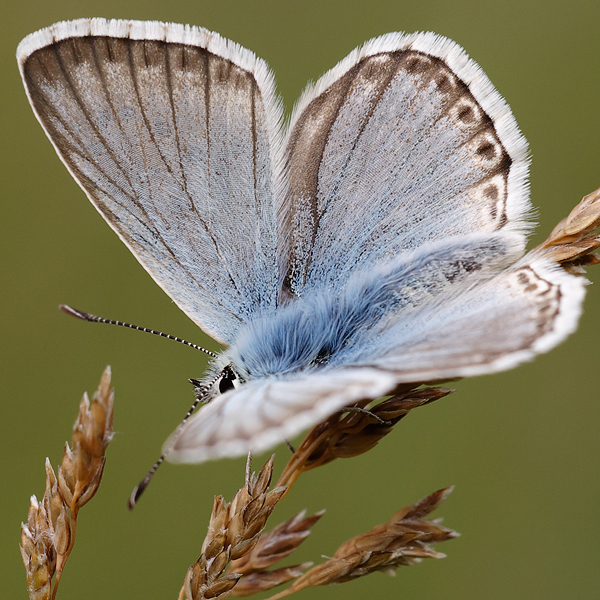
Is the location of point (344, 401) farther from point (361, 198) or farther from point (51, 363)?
point (51, 363)

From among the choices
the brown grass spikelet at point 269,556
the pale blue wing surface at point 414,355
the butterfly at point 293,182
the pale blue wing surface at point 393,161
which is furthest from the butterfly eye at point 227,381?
the pale blue wing surface at point 393,161

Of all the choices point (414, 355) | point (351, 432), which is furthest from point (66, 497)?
point (414, 355)

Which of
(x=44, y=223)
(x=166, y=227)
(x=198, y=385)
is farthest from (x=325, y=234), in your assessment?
(x=44, y=223)

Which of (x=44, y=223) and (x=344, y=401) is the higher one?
(x=44, y=223)

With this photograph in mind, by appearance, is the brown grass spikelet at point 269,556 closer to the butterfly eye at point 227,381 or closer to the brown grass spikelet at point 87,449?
the butterfly eye at point 227,381

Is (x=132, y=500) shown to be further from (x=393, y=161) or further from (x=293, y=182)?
(x=393, y=161)

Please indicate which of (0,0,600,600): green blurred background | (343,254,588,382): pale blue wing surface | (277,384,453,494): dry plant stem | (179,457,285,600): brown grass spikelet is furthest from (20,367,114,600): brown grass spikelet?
(0,0,600,600): green blurred background

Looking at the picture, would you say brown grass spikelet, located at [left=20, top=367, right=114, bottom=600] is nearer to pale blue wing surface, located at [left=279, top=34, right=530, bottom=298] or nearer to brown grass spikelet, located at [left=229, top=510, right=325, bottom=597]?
brown grass spikelet, located at [left=229, top=510, right=325, bottom=597]

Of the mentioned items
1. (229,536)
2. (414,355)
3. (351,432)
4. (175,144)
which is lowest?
(351,432)
